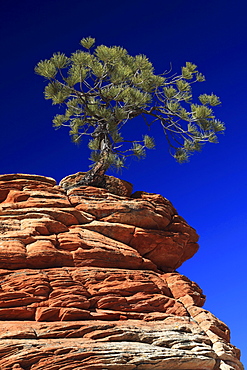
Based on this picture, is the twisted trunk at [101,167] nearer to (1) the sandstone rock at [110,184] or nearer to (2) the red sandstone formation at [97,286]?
(1) the sandstone rock at [110,184]

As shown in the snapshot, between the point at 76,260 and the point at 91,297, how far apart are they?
1.60m

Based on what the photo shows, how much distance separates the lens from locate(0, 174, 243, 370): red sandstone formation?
1361 cm

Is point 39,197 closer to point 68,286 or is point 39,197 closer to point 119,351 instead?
point 68,286

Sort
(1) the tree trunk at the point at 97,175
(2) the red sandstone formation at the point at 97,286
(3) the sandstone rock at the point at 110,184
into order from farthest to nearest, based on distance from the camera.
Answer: (1) the tree trunk at the point at 97,175 < (3) the sandstone rock at the point at 110,184 < (2) the red sandstone formation at the point at 97,286

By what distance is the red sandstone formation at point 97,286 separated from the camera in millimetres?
13609

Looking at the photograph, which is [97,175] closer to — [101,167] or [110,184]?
[101,167]

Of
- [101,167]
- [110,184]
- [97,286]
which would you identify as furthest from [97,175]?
[97,286]

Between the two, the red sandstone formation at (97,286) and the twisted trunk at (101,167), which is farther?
the twisted trunk at (101,167)

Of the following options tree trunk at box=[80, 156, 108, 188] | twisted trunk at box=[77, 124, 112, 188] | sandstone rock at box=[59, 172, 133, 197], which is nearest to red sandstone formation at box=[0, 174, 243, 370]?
sandstone rock at box=[59, 172, 133, 197]

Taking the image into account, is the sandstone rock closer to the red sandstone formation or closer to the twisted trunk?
the red sandstone formation

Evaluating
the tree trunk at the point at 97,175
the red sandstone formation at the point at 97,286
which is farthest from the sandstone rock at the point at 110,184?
the tree trunk at the point at 97,175

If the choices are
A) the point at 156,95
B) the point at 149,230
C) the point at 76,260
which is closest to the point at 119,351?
the point at 76,260

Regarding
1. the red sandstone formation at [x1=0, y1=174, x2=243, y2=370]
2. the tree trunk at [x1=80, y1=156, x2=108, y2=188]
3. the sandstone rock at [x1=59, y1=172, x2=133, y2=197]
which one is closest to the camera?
the red sandstone formation at [x1=0, y1=174, x2=243, y2=370]

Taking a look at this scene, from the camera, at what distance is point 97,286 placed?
15.9m
